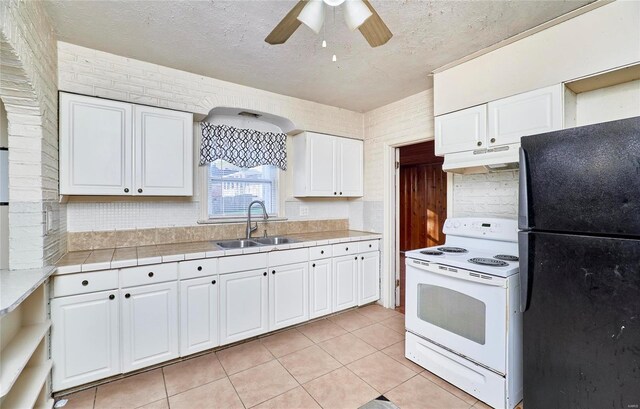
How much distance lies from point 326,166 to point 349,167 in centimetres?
37

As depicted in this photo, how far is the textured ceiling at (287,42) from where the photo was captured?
5.82 feet

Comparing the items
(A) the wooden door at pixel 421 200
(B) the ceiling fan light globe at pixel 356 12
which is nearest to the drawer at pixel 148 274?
(B) the ceiling fan light globe at pixel 356 12

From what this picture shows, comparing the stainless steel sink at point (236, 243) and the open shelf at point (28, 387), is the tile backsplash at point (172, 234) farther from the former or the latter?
the open shelf at point (28, 387)

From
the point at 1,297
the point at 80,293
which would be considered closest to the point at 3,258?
the point at 80,293

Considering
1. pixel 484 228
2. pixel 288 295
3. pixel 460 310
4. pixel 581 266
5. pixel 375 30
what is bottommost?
pixel 288 295

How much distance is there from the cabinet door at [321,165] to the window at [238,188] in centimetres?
44

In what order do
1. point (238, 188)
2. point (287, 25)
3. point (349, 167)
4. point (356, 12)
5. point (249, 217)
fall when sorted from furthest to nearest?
point (349, 167)
point (238, 188)
point (249, 217)
point (287, 25)
point (356, 12)

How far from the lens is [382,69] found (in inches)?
102

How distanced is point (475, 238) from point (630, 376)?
1301mm

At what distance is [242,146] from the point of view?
10.3 feet

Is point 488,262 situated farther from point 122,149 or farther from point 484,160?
point 122,149

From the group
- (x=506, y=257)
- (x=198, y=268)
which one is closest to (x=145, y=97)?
(x=198, y=268)

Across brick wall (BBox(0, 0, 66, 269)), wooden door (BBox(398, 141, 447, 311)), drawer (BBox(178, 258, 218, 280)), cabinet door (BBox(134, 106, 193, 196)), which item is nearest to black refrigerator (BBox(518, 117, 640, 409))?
drawer (BBox(178, 258, 218, 280))

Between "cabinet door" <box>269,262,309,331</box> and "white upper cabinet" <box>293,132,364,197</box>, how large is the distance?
3.18 ft
